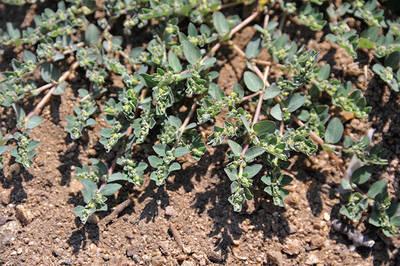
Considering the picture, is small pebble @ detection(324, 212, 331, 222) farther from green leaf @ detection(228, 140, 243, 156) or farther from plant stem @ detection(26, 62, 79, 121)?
plant stem @ detection(26, 62, 79, 121)

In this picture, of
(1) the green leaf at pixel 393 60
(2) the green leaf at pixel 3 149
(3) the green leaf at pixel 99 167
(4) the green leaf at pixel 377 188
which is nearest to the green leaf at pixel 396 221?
(4) the green leaf at pixel 377 188

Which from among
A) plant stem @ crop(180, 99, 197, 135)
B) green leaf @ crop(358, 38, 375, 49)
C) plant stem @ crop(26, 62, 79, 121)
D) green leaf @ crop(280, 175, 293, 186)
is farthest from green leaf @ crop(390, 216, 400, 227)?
plant stem @ crop(26, 62, 79, 121)

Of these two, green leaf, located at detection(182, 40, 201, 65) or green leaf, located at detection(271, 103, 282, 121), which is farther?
green leaf, located at detection(182, 40, 201, 65)

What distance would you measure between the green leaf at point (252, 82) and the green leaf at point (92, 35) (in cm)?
139

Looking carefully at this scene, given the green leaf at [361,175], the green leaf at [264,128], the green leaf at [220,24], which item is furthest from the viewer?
the green leaf at [220,24]

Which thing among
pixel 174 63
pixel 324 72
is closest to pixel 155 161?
pixel 174 63

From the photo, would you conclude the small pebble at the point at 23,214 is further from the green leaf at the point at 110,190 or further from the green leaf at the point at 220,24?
the green leaf at the point at 220,24

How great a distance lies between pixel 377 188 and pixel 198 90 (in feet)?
5.39

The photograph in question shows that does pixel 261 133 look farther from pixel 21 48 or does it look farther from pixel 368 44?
pixel 21 48

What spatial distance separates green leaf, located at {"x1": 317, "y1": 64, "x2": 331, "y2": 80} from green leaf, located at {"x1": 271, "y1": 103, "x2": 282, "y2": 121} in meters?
0.52

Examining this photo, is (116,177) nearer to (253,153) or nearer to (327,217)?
(253,153)

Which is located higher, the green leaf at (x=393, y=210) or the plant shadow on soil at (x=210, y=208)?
the plant shadow on soil at (x=210, y=208)

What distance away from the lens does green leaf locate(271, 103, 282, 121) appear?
285cm

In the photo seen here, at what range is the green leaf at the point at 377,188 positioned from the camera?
9.60 ft
